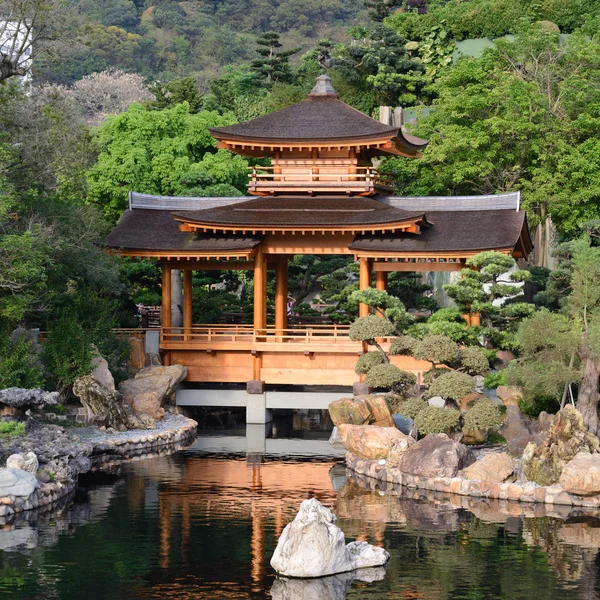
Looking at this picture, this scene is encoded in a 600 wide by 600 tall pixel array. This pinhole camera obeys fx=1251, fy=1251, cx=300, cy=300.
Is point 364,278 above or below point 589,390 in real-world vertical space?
above

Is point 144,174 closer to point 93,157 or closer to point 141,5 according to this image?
point 93,157

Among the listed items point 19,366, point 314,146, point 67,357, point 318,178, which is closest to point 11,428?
point 19,366

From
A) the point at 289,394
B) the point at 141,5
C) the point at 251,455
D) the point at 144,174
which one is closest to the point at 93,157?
the point at 144,174

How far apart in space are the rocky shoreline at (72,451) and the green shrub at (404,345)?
19.5 ft

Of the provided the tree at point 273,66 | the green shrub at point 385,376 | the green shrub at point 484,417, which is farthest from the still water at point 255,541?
the tree at point 273,66

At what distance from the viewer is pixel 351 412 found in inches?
1128

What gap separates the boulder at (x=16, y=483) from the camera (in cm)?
2222

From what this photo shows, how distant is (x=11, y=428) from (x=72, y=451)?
4.48 ft

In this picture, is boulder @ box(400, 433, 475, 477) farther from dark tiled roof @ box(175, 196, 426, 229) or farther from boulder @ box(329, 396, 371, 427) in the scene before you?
dark tiled roof @ box(175, 196, 426, 229)

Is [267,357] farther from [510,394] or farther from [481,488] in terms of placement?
[481,488]

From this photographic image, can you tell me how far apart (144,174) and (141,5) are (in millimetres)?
65894

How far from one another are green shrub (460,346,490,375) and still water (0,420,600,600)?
3807mm

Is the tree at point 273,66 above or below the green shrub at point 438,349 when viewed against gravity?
above

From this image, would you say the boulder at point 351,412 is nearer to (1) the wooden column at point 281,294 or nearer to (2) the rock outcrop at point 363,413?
(2) the rock outcrop at point 363,413
